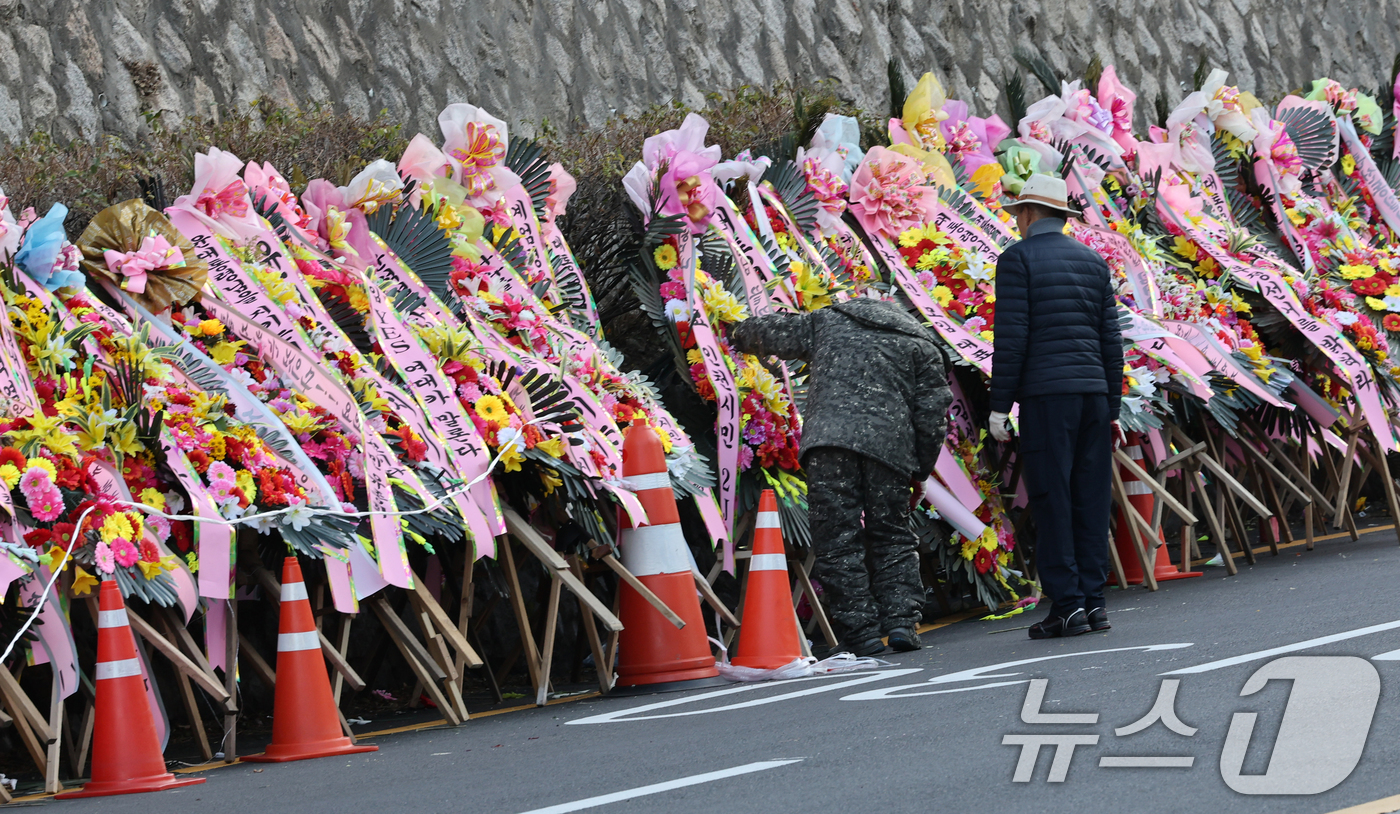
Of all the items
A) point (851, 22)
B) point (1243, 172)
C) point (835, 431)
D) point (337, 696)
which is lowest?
point (337, 696)

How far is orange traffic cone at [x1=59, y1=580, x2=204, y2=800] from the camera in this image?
525 centimetres

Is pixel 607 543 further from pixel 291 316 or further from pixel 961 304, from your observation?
pixel 961 304

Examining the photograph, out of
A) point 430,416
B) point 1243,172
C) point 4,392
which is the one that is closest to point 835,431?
point 430,416

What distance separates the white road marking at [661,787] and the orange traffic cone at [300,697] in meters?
1.60

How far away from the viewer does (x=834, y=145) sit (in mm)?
9359

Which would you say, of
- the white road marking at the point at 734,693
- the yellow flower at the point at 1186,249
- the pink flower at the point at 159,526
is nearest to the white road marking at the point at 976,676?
the white road marking at the point at 734,693

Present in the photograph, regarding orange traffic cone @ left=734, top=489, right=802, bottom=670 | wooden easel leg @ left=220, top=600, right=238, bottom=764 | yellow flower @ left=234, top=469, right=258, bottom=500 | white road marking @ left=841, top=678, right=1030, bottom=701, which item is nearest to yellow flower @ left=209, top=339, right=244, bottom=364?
yellow flower @ left=234, top=469, right=258, bottom=500

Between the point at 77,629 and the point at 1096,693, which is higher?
the point at 77,629

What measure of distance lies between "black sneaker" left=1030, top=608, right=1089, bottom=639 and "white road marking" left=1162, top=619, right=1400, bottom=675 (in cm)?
139

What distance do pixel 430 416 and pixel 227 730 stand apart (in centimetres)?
150

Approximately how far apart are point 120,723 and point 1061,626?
3.87 metres

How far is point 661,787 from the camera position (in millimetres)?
4480

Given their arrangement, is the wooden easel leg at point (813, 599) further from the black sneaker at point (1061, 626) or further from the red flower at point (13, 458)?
the red flower at point (13, 458)

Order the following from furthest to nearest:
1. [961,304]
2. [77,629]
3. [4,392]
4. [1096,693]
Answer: [961,304]
[77,629]
[4,392]
[1096,693]
